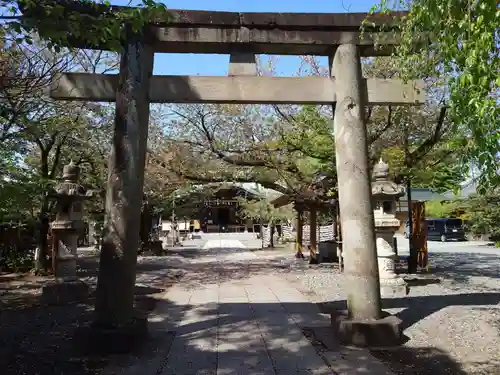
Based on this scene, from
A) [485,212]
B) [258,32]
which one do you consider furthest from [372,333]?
[485,212]

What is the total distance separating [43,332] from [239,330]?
2892 mm

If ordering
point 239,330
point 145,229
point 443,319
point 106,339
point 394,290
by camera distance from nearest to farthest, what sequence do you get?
point 106,339
point 239,330
point 443,319
point 394,290
point 145,229

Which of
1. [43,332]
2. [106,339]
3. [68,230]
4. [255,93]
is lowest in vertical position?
[43,332]

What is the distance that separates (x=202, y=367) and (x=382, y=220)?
6.40 meters

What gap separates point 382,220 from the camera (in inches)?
391

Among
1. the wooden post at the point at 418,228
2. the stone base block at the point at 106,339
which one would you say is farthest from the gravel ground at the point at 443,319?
the stone base block at the point at 106,339

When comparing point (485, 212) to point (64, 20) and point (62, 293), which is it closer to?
point (62, 293)

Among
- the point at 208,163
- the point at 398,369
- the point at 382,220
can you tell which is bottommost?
the point at 398,369

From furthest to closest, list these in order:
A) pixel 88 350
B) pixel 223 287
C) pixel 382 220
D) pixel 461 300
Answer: pixel 223 287 < pixel 382 220 < pixel 461 300 < pixel 88 350

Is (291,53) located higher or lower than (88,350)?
higher

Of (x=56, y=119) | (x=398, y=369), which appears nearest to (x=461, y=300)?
(x=398, y=369)

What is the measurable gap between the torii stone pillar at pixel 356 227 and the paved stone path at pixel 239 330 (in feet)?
2.03

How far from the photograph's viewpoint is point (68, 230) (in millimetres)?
9602

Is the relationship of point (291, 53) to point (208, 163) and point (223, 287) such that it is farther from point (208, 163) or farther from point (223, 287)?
point (208, 163)
